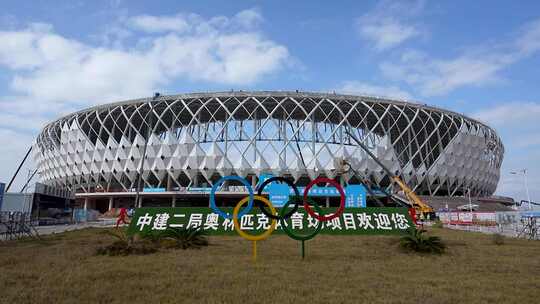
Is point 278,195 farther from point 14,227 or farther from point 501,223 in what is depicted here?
point 14,227

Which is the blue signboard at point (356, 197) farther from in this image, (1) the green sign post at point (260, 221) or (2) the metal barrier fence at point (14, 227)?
(2) the metal barrier fence at point (14, 227)

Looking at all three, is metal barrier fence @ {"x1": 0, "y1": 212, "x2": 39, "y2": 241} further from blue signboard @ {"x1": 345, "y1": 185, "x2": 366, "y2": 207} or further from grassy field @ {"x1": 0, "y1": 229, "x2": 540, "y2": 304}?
blue signboard @ {"x1": 345, "y1": 185, "x2": 366, "y2": 207}

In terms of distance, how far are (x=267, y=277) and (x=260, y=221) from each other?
457 inches

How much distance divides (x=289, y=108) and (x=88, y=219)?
1306 inches

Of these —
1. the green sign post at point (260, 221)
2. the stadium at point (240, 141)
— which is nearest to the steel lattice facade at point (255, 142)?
the stadium at point (240, 141)

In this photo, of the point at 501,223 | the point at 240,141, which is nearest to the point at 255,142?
the point at 240,141

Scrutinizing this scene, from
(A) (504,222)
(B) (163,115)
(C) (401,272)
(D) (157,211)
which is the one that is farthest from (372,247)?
(B) (163,115)

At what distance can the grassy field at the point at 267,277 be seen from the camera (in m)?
6.92

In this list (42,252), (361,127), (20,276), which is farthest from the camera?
(361,127)

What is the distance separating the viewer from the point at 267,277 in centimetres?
880

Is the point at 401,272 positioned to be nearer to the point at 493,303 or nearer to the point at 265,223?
the point at 493,303

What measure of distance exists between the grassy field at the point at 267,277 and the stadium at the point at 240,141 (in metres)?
40.1

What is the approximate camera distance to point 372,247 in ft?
50.7

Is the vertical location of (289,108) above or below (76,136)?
above
